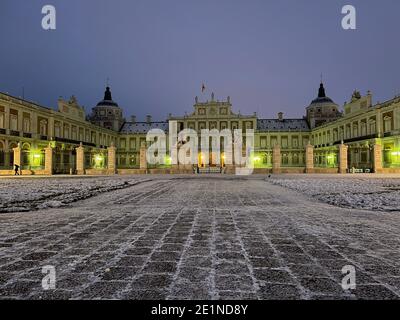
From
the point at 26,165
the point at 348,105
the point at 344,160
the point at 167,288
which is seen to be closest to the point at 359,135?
the point at 348,105

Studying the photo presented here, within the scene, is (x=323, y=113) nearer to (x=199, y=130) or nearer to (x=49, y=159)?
(x=199, y=130)

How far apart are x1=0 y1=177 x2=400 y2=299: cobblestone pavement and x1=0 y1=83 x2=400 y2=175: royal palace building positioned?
1205 inches

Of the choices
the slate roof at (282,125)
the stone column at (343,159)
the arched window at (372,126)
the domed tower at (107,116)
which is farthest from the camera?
the domed tower at (107,116)

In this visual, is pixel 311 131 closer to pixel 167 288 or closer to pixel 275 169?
pixel 275 169

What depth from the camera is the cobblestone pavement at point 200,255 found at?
2498 millimetres

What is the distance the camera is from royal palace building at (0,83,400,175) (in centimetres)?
3650

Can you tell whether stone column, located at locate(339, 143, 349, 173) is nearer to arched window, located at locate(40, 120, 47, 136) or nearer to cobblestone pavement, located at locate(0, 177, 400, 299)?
cobblestone pavement, located at locate(0, 177, 400, 299)

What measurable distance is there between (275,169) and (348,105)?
31796 mm

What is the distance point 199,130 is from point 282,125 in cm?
2288

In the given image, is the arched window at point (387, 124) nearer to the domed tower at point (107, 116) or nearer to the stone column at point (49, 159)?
the stone column at point (49, 159)

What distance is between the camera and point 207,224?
540 cm

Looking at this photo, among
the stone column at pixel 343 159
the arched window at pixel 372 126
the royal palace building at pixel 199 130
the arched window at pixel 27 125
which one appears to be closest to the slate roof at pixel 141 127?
the royal palace building at pixel 199 130

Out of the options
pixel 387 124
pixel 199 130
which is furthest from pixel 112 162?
pixel 199 130
